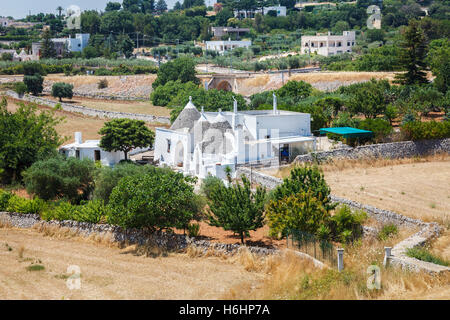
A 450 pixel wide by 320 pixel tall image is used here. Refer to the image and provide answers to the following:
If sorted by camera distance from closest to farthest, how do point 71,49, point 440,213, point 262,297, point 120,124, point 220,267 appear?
1. point 262,297
2. point 220,267
3. point 440,213
4. point 120,124
5. point 71,49

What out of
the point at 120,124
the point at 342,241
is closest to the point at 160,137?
the point at 120,124

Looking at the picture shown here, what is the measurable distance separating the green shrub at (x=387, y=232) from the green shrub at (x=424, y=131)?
16.0 m

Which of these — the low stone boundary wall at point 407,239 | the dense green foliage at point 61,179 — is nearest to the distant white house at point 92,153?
the dense green foliage at point 61,179

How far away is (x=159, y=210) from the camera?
2272 cm

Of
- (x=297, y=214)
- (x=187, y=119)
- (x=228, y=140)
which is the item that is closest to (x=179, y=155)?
(x=187, y=119)

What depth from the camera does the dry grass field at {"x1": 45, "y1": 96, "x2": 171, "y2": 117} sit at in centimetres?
6506

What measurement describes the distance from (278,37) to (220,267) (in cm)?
11452

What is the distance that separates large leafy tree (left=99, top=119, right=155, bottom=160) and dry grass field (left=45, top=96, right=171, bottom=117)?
915 inches

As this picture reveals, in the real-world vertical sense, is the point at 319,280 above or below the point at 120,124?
below

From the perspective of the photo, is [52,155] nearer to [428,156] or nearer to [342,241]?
[342,241]

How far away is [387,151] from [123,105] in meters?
41.2

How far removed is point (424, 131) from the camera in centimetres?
3756

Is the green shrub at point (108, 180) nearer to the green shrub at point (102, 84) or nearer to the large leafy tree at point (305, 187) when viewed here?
the large leafy tree at point (305, 187)

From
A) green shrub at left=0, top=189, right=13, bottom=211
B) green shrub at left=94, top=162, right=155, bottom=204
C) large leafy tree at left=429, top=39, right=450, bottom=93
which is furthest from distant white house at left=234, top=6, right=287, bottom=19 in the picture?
green shrub at left=0, top=189, right=13, bottom=211
